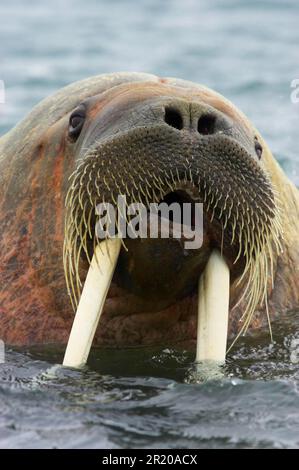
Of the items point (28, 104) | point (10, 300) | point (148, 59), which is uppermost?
point (148, 59)

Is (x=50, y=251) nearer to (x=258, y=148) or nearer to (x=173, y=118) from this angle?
(x=173, y=118)

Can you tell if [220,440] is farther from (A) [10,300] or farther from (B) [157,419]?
(A) [10,300]

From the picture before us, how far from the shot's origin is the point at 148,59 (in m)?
21.5

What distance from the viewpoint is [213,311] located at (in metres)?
7.15

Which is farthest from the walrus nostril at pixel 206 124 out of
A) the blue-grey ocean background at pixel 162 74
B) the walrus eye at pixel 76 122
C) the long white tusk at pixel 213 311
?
the blue-grey ocean background at pixel 162 74

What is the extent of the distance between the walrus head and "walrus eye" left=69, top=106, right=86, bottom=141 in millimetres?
433

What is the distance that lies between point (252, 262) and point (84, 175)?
42.5 inches

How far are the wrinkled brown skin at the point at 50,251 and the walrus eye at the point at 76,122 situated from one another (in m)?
0.09

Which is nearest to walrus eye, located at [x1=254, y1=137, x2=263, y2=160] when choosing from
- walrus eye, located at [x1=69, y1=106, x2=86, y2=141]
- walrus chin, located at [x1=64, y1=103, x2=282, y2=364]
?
walrus chin, located at [x1=64, y1=103, x2=282, y2=364]

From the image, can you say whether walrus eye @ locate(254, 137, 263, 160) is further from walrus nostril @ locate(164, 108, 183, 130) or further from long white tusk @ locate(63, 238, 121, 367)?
long white tusk @ locate(63, 238, 121, 367)

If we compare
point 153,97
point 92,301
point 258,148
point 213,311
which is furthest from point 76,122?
point 213,311

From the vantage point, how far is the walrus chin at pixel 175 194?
6980 millimetres

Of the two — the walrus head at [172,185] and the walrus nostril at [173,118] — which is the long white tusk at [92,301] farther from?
the walrus nostril at [173,118]
